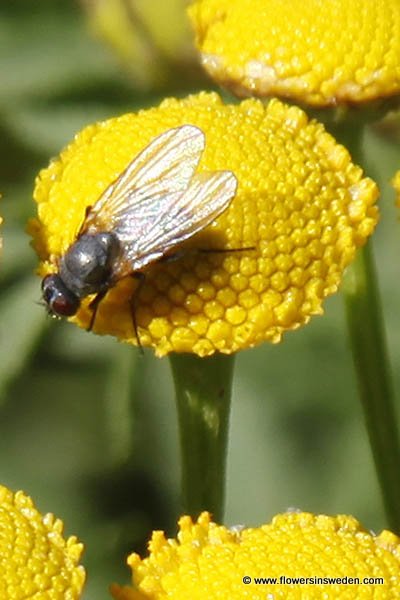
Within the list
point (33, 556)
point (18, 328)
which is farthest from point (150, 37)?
point (33, 556)

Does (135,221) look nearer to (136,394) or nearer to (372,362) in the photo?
(372,362)

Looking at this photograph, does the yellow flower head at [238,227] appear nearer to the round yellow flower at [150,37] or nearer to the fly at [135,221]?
the fly at [135,221]

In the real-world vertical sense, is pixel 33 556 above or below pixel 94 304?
below

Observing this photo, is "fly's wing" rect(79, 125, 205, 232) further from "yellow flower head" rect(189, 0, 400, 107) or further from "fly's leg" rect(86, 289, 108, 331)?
"yellow flower head" rect(189, 0, 400, 107)

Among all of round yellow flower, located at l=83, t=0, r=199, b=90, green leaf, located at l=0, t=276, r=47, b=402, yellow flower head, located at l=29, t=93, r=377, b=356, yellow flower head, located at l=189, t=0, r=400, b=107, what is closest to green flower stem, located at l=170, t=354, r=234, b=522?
yellow flower head, located at l=29, t=93, r=377, b=356

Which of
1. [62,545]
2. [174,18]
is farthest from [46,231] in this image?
[174,18]

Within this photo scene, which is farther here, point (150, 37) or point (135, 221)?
point (150, 37)

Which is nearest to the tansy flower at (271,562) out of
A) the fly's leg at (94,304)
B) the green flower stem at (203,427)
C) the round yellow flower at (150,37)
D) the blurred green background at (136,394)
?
the green flower stem at (203,427)
